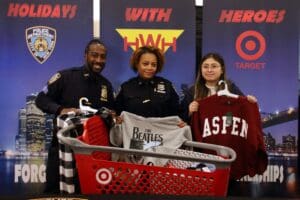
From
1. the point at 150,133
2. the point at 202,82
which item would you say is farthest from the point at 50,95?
the point at 202,82

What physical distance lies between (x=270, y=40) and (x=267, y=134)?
0.70 meters

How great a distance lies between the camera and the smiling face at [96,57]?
3174mm

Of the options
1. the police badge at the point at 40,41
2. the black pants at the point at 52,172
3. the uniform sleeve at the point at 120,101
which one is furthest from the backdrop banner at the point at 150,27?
the black pants at the point at 52,172

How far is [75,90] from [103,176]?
1.33 meters

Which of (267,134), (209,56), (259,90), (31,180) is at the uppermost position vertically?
(209,56)

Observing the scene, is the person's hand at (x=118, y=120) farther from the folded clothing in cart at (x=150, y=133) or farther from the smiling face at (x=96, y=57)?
the smiling face at (x=96, y=57)

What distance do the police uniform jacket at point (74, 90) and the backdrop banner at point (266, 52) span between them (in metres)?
0.82

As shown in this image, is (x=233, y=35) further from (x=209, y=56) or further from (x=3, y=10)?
(x=3, y=10)

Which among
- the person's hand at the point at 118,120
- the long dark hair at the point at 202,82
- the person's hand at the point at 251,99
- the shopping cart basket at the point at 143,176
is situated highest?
the long dark hair at the point at 202,82

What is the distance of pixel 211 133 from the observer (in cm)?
311

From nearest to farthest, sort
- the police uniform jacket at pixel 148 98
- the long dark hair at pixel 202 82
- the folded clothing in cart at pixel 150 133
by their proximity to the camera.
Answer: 1. the folded clothing in cart at pixel 150 133
2. the police uniform jacket at pixel 148 98
3. the long dark hair at pixel 202 82

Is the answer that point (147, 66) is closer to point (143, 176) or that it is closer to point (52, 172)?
point (52, 172)

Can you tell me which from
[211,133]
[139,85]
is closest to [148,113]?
[139,85]

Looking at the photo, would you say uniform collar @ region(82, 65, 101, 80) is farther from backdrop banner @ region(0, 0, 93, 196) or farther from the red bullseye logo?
the red bullseye logo
